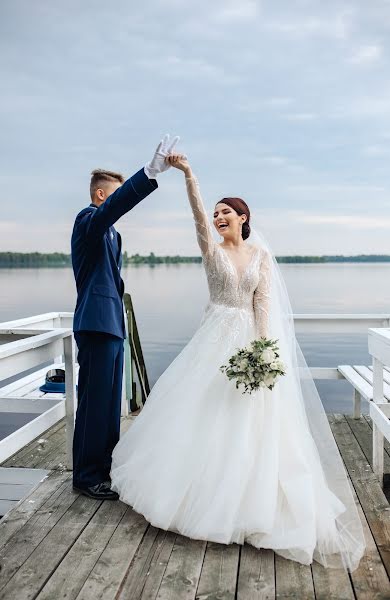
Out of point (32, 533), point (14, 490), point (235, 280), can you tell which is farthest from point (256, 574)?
point (14, 490)

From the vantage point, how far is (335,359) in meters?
14.6

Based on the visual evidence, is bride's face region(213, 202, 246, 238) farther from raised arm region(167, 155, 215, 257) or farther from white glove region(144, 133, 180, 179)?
white glove region(144, 133, 180, 179)

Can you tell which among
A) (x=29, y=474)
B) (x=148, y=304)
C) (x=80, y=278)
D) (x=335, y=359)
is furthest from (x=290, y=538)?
(x=148, y=304)

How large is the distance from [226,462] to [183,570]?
540 mm

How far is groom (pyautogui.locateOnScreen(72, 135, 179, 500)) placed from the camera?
3.46 meters

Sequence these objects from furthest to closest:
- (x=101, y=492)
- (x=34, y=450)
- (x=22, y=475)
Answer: (x=34, y=450), (x=22, y=475), (x=101, y=492)

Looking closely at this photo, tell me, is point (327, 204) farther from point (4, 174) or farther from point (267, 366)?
point (267, 366)

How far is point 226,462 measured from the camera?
307 cm

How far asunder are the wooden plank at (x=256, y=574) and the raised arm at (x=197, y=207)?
148 centimetres

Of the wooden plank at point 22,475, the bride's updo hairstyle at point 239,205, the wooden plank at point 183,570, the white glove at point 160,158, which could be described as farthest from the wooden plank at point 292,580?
the wooden plank at point 22,475

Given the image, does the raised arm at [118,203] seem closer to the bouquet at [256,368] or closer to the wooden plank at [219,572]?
the bouquet at [256,368]

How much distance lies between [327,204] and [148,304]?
55.5 feet

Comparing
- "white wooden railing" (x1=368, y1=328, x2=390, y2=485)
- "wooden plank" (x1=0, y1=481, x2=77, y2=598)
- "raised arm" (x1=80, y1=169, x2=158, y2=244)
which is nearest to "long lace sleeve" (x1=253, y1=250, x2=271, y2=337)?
"raised arm" (x1=80, y1=169, x2=158, y2=244)

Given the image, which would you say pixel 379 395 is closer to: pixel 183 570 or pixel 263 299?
pixel 263 299
